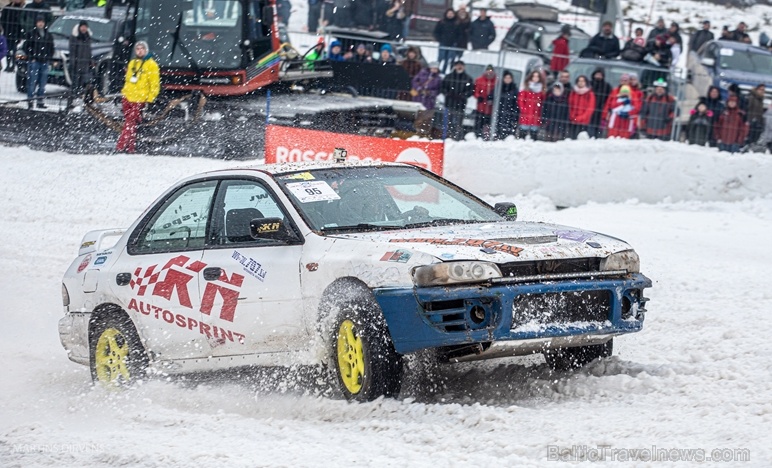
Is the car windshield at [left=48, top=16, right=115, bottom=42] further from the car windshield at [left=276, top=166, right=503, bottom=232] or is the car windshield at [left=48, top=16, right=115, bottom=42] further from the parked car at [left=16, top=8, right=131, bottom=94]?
the car windshield at [left=276, top=166, right=503, bottom=232]

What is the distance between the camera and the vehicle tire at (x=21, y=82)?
62.9ft

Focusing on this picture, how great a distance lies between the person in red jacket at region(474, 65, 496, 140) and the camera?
1619 centimetres

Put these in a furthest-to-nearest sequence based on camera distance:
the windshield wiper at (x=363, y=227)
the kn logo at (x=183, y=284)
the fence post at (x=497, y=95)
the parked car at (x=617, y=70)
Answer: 1. the parked car at (x=617, y=70)
2. the fence post at (x=497, y=95)
3. the kn logo at (x=183, y=284)
4. the windshield wiper at (x=363, y=227)

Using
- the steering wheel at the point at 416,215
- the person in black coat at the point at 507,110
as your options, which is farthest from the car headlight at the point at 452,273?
the person in black coat at the point at 507,110

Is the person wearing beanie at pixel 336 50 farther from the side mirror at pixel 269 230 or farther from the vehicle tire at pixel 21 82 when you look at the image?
the side mirror at pixel 269 230

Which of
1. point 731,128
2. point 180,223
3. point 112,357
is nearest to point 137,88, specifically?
point 731,128

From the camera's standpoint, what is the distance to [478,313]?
572 cm

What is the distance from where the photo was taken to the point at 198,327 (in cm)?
686

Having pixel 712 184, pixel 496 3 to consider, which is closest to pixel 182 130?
pixel 712 184

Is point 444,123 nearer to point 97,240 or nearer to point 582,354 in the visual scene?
point 97,240

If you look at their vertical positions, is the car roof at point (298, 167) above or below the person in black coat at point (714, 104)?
above

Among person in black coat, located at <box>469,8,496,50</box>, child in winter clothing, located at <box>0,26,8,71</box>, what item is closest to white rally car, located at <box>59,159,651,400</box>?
child in winter clothing, located at <box>0,26,8,71</box>

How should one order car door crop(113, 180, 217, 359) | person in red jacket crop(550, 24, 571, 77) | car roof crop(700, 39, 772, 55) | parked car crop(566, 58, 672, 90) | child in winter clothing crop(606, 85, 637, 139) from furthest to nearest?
car roof crop(700, 39, 772, 55) → person in red jacket crop(550, 24, 571, 77) → parked car crop(566, 58, 672, 90) → child in winter clothing crop(606, 85, 637, 139) → car door crop(113, 180, 217, 359)

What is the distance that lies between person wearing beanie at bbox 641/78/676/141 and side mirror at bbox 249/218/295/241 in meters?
10.2
